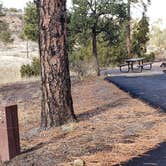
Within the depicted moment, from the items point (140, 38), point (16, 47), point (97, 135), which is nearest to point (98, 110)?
point (97, 135)

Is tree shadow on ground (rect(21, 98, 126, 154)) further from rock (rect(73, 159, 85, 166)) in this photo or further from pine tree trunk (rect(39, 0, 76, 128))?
rock (rect(73, 159, 85, 166))

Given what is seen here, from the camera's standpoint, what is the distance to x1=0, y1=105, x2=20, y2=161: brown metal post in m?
6.83

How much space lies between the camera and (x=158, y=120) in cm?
913

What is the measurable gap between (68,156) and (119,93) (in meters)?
7.29

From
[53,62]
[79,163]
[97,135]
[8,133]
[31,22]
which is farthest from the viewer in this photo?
[31,22]

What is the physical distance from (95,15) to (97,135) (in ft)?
60.0


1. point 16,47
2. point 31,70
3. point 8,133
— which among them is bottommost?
point 31,70

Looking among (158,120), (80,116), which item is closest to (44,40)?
(80,116)

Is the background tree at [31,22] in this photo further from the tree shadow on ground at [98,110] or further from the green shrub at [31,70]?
the tree shadow on ground at [98,110]

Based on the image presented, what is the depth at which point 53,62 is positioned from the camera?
30.0 feet

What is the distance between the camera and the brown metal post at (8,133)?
269 inches

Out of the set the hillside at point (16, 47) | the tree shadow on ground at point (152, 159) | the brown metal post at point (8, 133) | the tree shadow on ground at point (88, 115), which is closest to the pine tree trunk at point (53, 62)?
the tree shadow on ground at point (88, 115)

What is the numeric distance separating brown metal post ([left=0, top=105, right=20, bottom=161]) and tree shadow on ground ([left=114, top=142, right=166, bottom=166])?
1668 millimetres

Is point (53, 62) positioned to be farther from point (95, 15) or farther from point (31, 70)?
point (31, 70)
